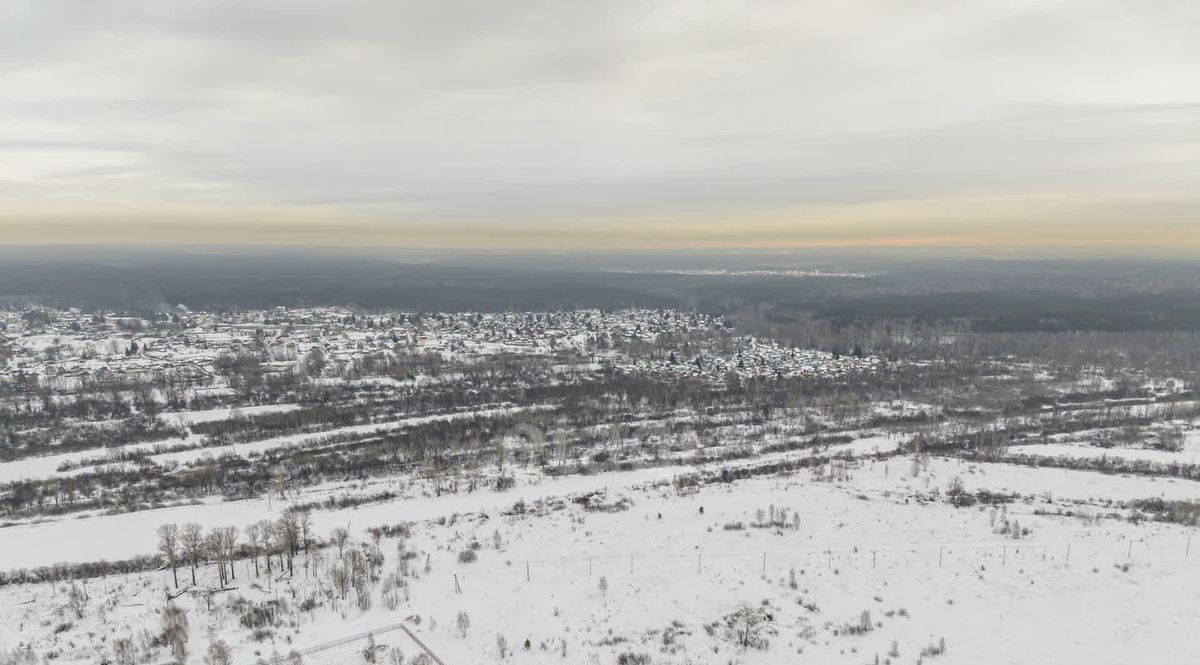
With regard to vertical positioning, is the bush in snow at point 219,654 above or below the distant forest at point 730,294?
below

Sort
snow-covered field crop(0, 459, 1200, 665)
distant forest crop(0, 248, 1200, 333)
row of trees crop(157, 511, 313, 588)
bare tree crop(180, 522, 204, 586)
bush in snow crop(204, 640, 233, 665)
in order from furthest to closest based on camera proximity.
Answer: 1. distant forest crop(0, 248, 1200, 333)
2. bare tree crop(180, 522, 204, 586)
3. row of trees crop(157, 511, 313, 588)
4. snow-covered field crop(0, 459, 1200, 665)
5. bush in snow crop(204, 640, 233, 665)

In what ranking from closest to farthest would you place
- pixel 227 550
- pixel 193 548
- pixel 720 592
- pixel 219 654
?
pixel 219 654
pixel 720 592
pixel 193 548
pixel 227 550

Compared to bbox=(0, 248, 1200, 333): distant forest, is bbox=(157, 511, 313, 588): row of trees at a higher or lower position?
lower

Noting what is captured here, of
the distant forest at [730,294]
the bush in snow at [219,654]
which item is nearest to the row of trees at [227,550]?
the bush in snow at [219,654]

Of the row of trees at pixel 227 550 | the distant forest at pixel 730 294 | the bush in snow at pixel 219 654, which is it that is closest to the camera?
the bush in snow at pixel 219 654

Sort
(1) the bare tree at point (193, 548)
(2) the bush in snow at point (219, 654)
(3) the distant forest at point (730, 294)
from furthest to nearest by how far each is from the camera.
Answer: (3) the distant forest at point (730, 294) < (1) the bare tree at point (193, 548) < (2) the bush in snow at point (219, 654)

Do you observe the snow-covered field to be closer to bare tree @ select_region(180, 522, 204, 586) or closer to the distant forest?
bare tree @ select_region(180, 522, 204, 586)

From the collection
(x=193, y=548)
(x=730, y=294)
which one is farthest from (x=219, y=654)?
(x=730, y=294)

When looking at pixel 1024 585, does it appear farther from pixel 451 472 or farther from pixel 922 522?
pixel 451 472

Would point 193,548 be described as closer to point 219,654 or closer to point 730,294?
point 219,654

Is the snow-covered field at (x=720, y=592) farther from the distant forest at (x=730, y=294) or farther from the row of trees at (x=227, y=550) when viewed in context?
the distant forest at (x=730, y=294)

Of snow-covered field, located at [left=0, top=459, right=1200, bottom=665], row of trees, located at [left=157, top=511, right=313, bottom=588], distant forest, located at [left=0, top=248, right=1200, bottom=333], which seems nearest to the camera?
snow-covered field, located at [left=0, top=459, right=1200, bottom=665]

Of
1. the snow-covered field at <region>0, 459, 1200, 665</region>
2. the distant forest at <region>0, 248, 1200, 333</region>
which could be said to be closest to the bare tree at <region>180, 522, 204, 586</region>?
the snow-covered field at <region>0, 459, 1200, 665</region>
